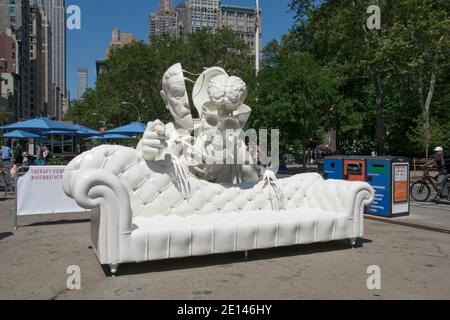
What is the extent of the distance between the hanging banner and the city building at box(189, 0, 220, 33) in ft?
113

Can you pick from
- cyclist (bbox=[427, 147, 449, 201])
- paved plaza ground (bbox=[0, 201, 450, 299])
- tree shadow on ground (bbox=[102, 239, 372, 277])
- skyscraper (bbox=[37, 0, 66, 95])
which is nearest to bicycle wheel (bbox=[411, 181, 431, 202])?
cyclist (bbox=[427, 147, 449, 201])

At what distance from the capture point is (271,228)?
5098mm

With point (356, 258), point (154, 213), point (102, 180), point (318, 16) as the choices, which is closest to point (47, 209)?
point (154, 213)

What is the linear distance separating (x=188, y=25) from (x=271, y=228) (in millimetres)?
41415

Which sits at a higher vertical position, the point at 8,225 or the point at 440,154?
the point at 440,154

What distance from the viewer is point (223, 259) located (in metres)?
5.18

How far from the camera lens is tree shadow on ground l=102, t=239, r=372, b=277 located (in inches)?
187

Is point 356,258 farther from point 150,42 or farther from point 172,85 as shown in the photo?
point 150,42

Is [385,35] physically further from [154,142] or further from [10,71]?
[10,71]

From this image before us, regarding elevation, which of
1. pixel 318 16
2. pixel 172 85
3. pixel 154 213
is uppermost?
pixel 318 16

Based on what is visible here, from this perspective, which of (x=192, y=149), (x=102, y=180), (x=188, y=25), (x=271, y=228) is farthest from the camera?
(x=188, y=25)

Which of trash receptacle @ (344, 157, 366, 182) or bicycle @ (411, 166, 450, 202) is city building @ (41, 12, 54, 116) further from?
trash receptacle @ (344, 157, 366, 182)

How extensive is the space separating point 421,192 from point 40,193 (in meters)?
8.89

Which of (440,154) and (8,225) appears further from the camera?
(440,154)
